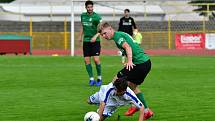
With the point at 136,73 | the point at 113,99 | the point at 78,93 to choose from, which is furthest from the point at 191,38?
the point at 113,99

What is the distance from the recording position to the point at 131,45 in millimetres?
10547

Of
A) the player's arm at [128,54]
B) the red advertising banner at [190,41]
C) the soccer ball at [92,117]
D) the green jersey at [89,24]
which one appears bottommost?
the red advertising banner at [190,41]

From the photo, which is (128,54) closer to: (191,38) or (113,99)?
(113,99)

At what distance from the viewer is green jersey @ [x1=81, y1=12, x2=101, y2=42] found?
1583 centimetres

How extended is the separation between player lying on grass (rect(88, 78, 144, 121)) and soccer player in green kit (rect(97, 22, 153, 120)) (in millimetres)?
619

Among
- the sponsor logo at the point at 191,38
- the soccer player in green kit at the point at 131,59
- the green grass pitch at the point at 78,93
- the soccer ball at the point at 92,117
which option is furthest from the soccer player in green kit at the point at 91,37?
the sponsor logo at the point at 191,38

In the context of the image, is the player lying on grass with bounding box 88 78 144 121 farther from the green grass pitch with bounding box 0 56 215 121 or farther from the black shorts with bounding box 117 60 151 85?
the black shorts with bounding box 117 60 151 85

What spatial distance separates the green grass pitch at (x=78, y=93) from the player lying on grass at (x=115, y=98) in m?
0.50

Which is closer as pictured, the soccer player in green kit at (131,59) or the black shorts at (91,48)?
the soccer player in green kit at (131,59)

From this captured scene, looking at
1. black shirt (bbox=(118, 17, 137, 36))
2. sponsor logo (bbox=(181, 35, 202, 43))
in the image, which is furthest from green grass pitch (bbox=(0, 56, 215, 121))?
sponsor logo (bbox=(181, 35, 202, 43))

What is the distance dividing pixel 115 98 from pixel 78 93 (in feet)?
13.7

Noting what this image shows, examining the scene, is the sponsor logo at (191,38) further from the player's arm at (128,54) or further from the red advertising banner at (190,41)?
the player's arm at (128,54)

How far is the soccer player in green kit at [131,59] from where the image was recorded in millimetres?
10273

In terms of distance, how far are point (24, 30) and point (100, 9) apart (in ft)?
40.2
